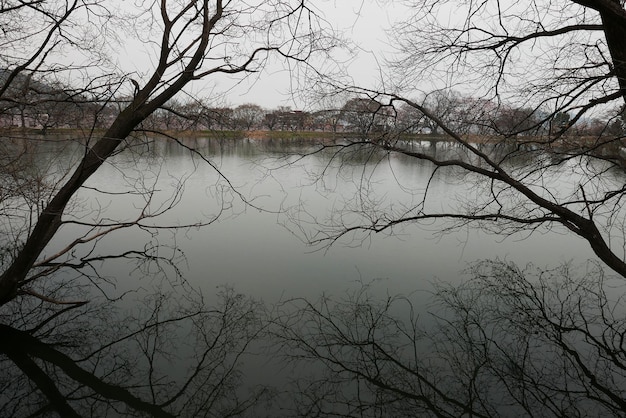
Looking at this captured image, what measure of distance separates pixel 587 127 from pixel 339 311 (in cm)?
304

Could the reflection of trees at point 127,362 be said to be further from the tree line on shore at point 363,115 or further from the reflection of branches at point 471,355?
the tree line on shore at point 363,115

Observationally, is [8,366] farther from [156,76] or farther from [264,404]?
[156,76]

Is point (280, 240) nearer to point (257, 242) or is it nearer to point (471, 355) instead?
point (257, 242)

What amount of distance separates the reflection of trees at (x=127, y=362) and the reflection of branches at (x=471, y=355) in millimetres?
535

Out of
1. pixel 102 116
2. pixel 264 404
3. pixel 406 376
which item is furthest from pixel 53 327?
pixel 406 376

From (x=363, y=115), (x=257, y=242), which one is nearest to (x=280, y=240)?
(x=257, y=242)

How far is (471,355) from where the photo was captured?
3525 mm

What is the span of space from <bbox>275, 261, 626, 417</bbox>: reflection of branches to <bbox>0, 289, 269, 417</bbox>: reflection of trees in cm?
53

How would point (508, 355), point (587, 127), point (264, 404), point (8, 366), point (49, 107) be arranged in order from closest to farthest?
point (264, 404)
point (8, 366)
point (508, 355)
point (49, 107)
point (587, 127)

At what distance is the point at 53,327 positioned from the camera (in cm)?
386

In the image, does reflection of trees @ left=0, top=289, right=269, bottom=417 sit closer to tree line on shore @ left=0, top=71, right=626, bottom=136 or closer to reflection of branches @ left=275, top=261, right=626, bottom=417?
reflection of branches @ left=275, top=261, right=626, bottom=417

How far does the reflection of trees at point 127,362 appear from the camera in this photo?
2.87 meters

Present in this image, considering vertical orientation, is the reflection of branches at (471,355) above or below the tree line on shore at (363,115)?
below

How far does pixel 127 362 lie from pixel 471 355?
284cm
